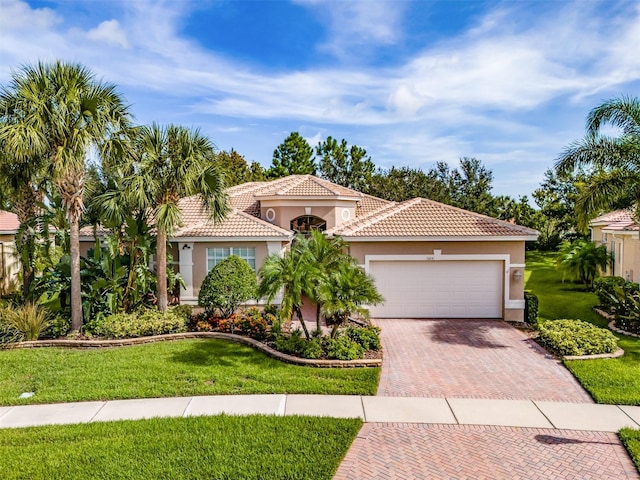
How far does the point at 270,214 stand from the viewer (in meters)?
22.2

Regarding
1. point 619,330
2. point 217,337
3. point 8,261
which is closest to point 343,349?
point 217,337

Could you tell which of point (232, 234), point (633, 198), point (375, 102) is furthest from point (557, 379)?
point (375, 102)

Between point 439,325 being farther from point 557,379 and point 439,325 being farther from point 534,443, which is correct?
point 534,443

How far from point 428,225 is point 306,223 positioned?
7.27 m

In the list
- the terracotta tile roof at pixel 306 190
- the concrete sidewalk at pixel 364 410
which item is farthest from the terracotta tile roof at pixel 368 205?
the concrete sidewalk at pixel 364 410

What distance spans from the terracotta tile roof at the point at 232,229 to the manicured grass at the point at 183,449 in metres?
8.99

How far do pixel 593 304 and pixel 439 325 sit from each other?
796 cm

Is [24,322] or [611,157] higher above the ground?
[611,157]

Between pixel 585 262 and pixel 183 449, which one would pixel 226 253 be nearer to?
pixel 183 449

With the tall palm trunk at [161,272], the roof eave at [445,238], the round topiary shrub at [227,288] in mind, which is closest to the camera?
the round topiary shrub at [227,288]

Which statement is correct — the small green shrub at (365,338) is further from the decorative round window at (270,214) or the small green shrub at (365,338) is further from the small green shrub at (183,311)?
the decorative round window at (270,214)

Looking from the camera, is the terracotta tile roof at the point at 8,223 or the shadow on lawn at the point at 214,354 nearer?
the shadow on lawn at the point at 214,354

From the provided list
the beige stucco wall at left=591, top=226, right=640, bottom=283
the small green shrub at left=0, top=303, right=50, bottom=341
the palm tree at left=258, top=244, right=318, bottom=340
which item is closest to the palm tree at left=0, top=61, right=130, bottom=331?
the small green shrub at left=0, top=303, right=50, bottom=341

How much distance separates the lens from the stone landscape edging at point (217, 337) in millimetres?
11258
